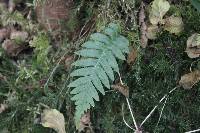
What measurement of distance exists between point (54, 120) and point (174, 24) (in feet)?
2.74

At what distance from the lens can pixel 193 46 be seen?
193 cm

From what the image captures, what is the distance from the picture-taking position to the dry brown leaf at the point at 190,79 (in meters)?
1.90

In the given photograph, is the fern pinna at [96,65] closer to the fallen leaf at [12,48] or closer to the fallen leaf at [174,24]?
the fallen leaf at [174,24]

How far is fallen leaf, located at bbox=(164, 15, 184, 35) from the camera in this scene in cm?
201

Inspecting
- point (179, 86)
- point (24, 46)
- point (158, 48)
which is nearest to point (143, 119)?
point (179, 86)

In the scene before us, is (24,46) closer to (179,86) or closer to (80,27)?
(80,27)

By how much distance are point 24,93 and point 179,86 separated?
96 centimetres

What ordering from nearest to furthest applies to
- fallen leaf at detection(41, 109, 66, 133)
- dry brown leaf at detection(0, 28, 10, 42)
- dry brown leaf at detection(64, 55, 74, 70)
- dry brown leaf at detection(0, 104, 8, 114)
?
fallen leaf at detection(41, 109, 66, 133) < dry brown leaf at detection(64, 55, 74, 70) < dry brown leaf at detection(0, 104, 8, 114) < dry brown leaf at detection(0, 28, 10, 42)

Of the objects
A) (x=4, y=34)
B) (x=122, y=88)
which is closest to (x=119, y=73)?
(x=122, y=88)

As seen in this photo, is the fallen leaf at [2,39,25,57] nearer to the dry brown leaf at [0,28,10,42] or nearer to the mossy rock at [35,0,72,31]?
the dry brown leaf at [0,28,10,42]

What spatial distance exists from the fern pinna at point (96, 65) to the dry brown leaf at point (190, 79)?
0.33m

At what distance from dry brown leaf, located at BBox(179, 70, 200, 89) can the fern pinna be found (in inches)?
12.8

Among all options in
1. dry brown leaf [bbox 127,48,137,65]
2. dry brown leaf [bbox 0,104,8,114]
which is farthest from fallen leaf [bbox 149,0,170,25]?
dry brown leaf [bbox 0,104,8,114]

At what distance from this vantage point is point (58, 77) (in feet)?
7.59
